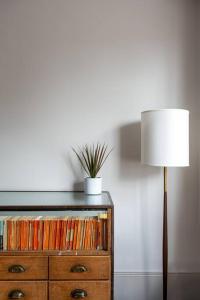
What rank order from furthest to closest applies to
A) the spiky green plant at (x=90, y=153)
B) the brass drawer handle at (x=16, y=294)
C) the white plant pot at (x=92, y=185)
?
1. the spiky green plant at (x=90, y=153)
2. the white plant pot at (x=92, y=185)
3. the brass drawer handle at (x=16, y=294)

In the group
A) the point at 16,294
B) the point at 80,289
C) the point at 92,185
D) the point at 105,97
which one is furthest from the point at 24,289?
the point at 105,97

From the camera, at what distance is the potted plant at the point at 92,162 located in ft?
5.91

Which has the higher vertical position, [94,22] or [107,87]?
[94,22]

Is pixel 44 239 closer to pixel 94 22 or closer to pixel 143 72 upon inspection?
pixel 143 72

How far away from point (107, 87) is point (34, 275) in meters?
1.31

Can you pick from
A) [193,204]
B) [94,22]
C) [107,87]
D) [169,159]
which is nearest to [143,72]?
[107,87]

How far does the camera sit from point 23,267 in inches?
59.1

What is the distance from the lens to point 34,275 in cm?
150

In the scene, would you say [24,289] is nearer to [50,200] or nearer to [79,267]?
[79,267]

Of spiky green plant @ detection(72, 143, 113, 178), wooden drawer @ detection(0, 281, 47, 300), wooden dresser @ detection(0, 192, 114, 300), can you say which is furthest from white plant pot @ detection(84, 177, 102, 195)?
wooden drawer @ detection(0, 281, 47, 300)

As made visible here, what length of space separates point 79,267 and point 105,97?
1.15 m

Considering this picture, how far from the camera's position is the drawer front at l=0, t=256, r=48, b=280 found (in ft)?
4.92

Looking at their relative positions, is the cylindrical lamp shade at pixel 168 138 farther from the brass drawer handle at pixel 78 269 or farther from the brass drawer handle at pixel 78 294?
the brass drawer handle at pixel 78 294

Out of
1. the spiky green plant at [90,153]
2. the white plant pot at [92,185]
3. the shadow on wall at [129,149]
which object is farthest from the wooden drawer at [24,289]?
the shadow on wall at [129,149]
